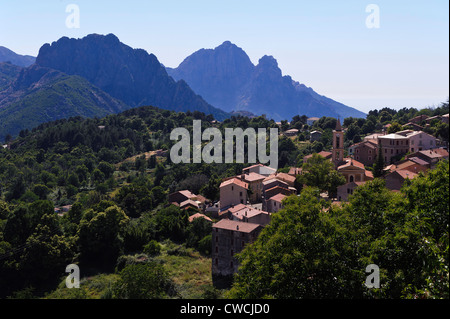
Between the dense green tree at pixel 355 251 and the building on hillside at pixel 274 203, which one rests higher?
Answer: the dense green tree at pixel 355 251

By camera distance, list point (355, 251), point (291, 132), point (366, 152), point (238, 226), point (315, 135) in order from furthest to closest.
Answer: point (291, 132) → point (315, 135) → point (366, 152) → point (238, 226) → point (355, 251)

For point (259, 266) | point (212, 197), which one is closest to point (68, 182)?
point (212, 197)

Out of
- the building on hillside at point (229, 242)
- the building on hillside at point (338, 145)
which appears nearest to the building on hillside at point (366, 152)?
the building on hillside at point (338, 145)

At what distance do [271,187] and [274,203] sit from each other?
5262 mm

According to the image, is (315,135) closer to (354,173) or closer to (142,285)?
(354,173)

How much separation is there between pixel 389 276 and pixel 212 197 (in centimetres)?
4395

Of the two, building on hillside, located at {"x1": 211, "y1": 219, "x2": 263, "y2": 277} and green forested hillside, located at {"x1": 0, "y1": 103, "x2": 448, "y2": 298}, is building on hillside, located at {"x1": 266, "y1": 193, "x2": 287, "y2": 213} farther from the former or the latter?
green forested hillside, located at {"x1": 0, "y1": 103, "x2": 448, "y2": 298}

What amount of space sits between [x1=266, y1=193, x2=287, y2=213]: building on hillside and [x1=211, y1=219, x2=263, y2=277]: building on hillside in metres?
7.27

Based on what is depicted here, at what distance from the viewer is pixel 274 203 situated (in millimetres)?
40312

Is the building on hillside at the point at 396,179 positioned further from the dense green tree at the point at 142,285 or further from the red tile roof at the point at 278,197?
the dense green tree at the point at 142,285

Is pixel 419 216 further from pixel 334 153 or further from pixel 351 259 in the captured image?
pixel 334 153

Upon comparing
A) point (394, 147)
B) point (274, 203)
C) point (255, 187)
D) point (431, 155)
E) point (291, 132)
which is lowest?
point (274, 203)

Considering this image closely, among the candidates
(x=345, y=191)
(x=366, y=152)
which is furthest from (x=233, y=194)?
(x=366, y=152)

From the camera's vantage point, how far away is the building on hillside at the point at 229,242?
31986mm
